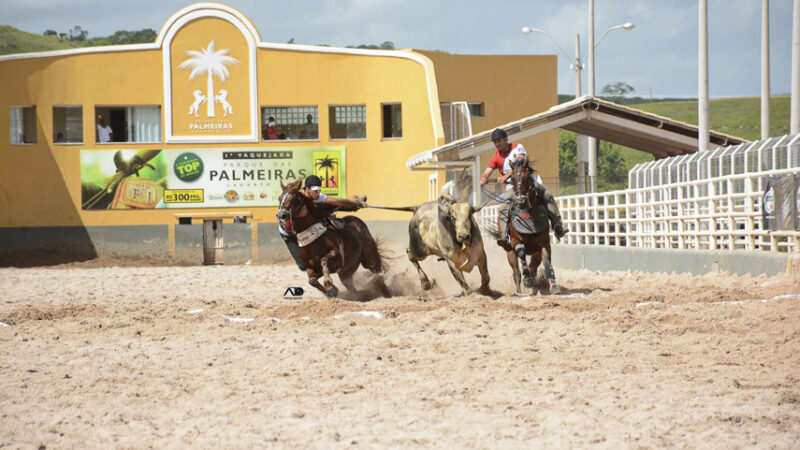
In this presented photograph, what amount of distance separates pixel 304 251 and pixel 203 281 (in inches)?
284

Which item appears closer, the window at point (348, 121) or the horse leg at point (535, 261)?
the horse leg at point (535, 261)

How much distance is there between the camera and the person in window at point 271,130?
32250 mm

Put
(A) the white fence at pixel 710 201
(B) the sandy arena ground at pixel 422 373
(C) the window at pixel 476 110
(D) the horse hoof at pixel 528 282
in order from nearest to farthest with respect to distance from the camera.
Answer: (B) the sandy arena ground at pixel 422 373 < (D) the horse hoof at pixel 528 282 < (A) the white fence at pixel 710 201 < (C) the window at pixel 476 110

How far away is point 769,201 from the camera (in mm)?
13336

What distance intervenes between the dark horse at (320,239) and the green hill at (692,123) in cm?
6951

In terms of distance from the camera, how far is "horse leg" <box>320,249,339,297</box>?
527 inches

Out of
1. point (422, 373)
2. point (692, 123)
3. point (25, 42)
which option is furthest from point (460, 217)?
point (25, 42)

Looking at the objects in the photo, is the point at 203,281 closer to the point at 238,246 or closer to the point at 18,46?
the point at 238,246

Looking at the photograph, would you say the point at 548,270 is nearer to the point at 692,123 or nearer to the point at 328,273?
the point at 328,273

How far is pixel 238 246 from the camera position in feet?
103

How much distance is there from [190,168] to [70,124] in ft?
14.2

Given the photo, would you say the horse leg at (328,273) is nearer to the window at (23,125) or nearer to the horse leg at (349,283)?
the horse leg at (349,283)

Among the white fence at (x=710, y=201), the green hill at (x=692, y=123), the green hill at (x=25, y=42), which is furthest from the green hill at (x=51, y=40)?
the white fence at (x=710, y=201)

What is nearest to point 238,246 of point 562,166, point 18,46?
point 562,166
